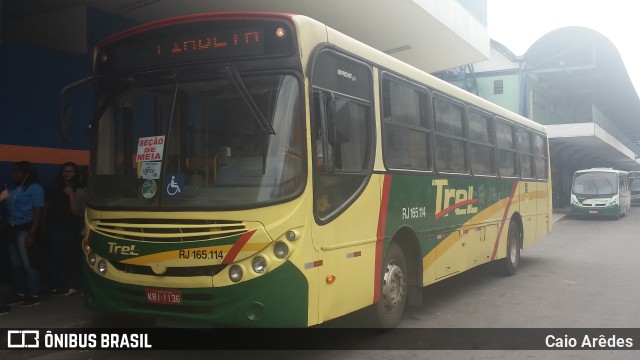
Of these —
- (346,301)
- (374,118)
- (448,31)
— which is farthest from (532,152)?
(346,301)

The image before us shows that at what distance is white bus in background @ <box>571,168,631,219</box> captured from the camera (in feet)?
97.3

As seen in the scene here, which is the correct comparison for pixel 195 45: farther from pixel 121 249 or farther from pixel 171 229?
pixel 121 249

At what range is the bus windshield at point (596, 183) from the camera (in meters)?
30.1

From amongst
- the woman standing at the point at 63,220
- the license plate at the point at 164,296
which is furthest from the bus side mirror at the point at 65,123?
the woman standing at the point at 63,220

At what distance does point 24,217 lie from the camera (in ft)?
24.9

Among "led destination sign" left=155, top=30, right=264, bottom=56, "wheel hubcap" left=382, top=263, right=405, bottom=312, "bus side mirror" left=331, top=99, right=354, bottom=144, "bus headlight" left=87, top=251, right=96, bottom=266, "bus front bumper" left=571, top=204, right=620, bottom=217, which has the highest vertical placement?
"led destination sign" left=155, top=30, right=264, bottom=56

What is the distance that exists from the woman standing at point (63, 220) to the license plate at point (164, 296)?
3640 mm

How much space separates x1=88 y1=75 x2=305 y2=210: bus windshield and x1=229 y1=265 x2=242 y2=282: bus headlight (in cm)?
50

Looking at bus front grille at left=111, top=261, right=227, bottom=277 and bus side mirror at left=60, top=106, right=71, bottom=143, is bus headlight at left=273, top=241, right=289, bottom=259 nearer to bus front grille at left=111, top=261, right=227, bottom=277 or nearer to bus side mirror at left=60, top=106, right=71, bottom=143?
bus front grille at left=111, top=261, right=227, bottom=277

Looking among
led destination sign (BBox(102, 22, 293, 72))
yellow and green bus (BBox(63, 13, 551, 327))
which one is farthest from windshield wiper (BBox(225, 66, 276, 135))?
led destination sign (BBox(102, 22, 293, 72))

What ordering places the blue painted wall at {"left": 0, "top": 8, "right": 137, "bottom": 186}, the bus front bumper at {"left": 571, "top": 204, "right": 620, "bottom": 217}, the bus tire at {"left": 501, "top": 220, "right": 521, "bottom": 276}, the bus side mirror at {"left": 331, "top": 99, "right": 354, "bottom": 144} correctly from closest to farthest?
the bus side mirror at {"left": 331, "top": 99, "right": 354, "bottom": 144} → the blue painted wall at {"left": 0, "top": 8, "right": 137, "bottom": 186} → the bus tire at {"left": 501, "top": 220, "right": 521, "bottom": 276} → the bus front bumper at {"left": 571, "top": 204, "right": 620, "bottom": 217}

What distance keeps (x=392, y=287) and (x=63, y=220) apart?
4632 mm

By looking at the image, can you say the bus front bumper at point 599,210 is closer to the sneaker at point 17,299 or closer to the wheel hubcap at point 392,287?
the wheel hubcap at point 392,287

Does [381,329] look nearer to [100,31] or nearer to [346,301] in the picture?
[346,301]
